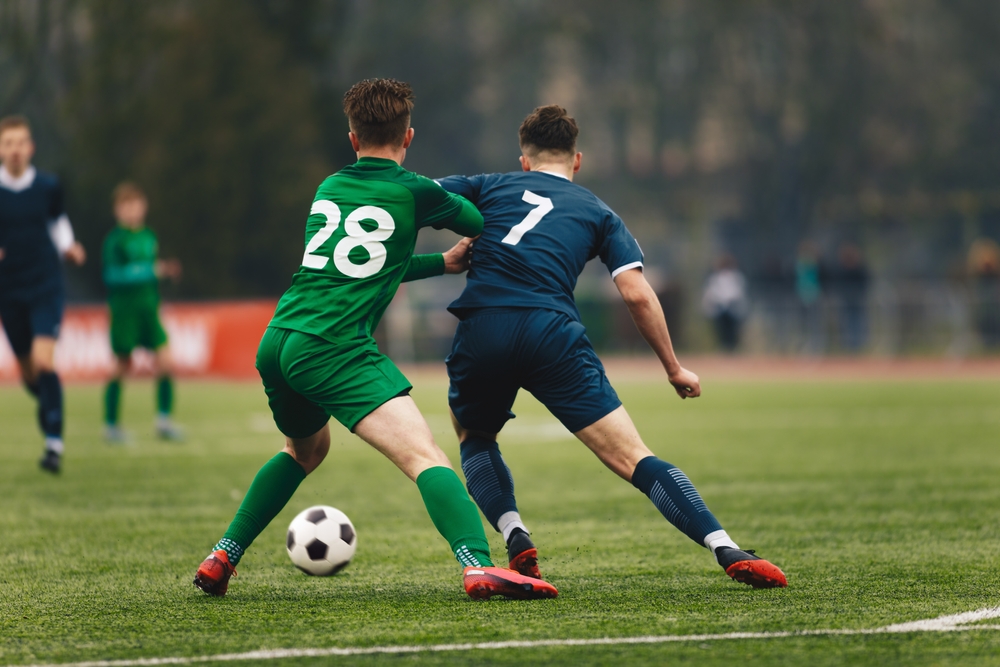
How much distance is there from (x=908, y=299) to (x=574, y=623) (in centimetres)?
2221

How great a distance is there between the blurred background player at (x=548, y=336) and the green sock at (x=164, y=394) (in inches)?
291

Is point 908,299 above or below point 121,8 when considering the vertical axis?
below

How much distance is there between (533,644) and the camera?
4105 millimetres

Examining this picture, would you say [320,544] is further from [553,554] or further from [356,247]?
[356,247]

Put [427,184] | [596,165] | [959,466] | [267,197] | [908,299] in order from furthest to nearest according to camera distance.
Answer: [596,165], [267,197], [908,299], [959,466], [427,184]

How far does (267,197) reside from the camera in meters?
32.8

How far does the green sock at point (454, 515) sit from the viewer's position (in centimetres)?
485

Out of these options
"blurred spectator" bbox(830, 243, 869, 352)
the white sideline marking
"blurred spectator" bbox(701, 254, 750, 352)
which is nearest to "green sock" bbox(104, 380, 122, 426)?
the white sideline marking

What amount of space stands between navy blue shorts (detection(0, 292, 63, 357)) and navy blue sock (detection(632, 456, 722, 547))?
5811mm

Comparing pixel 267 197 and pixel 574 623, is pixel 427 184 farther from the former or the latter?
pixel 267 197

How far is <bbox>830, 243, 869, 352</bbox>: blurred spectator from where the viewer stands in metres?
26.1

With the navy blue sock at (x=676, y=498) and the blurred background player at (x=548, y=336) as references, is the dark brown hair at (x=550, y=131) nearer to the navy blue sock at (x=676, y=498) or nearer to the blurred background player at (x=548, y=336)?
the blurred background player at (x=548, y=336)

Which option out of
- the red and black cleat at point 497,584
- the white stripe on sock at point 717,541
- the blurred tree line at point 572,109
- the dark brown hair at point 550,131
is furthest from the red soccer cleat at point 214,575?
the blurred tree line at point 572,109

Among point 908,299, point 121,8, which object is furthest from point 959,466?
point 121,8
